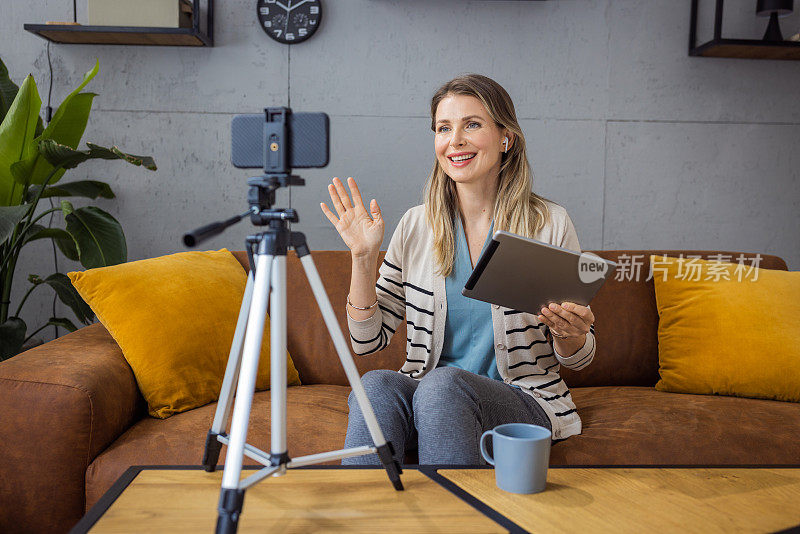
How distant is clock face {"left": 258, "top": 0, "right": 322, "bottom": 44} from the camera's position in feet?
8.72

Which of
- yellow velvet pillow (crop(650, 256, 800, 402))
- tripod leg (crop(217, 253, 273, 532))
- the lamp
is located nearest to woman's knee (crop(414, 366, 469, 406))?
tripod leg (crop(217, 253, 273, 532))

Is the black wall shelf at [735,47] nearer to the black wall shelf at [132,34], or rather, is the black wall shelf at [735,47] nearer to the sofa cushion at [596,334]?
the sofa cushion at [596,334]

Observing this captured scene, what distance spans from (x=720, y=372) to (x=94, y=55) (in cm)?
264

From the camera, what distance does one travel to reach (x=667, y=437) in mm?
1604

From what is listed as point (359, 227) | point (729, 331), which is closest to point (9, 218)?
point (359, 227)

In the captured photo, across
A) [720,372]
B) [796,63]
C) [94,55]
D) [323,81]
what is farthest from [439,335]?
[796,63]

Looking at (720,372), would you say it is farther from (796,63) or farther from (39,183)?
(39,183)

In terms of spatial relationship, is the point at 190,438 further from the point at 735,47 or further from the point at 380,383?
the point at 735,47

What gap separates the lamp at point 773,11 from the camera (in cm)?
265

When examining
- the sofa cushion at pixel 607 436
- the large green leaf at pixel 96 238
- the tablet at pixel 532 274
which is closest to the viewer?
the tablet at pixel 532 274

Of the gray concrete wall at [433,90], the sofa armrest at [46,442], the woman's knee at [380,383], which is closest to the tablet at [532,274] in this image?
the woman's knee at [380,383]

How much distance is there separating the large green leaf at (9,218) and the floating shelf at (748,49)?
267 centimetres

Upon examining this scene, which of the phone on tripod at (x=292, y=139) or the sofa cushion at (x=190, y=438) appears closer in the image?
the phone on tripod at (x=292, y=139)

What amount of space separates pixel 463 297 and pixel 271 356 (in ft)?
2.89
